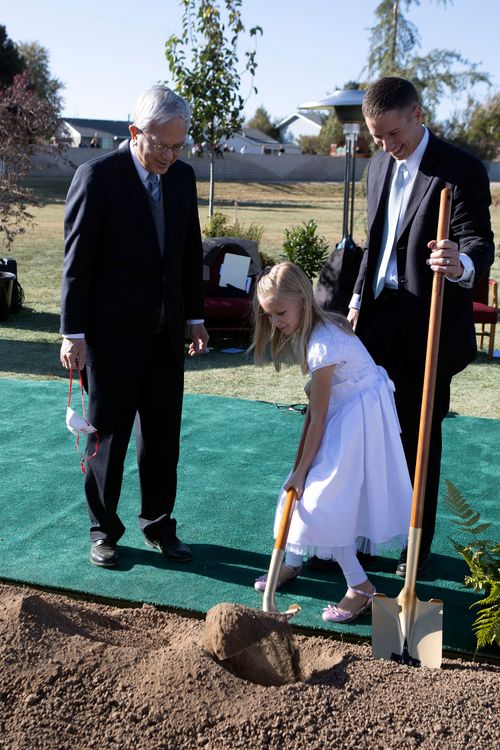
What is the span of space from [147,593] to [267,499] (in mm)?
1147

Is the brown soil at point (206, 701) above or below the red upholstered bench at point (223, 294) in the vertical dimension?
below

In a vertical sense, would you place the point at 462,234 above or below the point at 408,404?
above

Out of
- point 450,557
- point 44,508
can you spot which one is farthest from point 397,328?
point 44,508

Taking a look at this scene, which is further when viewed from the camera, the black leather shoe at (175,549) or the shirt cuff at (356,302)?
the black leather shoe at (175,549)

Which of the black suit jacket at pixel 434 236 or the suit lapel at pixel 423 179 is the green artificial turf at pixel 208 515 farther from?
the suit lapel at pixel 423 179

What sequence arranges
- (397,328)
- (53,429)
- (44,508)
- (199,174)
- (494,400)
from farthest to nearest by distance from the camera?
1. (199,174)
2. (494,400)
3. (53,429)
4. (44,508)
5. (397,328)

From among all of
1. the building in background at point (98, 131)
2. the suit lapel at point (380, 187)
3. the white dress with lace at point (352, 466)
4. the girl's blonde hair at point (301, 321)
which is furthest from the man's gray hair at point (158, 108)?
the building in background at point (98, 131)

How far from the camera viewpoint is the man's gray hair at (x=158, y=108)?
10.9ft

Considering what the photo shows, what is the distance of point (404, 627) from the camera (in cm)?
293

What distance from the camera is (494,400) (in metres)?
7.11

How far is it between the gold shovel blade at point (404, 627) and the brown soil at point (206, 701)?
0.13 metres

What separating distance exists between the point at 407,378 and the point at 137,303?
3.66ft

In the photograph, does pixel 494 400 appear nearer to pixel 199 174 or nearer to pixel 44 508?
pixel 44 508

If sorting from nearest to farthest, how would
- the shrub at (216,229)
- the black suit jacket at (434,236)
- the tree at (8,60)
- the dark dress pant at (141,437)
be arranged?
the black suit jacket at (434,236)
the dark dress pant at (141,437)
the shrub at (216,229)
the tree at (8,60)
